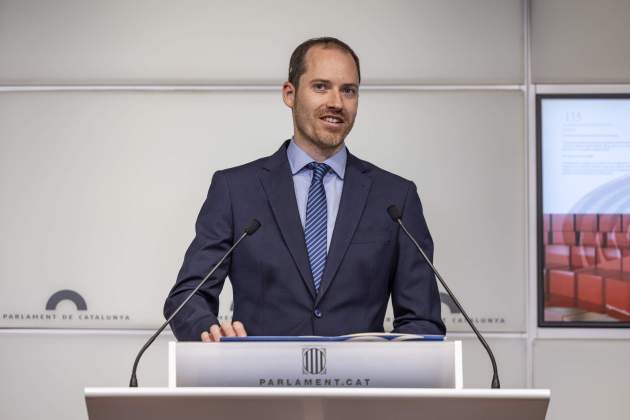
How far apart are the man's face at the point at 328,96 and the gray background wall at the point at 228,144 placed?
1.29m

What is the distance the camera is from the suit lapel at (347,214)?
2.62m

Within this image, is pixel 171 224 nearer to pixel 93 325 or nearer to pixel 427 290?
pixel 93 325

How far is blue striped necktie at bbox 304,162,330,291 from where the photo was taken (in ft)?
8.71

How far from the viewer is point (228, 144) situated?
4.09 m

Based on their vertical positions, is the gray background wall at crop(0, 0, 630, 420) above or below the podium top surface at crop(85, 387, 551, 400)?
above

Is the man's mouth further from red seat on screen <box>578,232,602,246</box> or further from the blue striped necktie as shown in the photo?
red seat on screen <box>578,232,602,246</box>

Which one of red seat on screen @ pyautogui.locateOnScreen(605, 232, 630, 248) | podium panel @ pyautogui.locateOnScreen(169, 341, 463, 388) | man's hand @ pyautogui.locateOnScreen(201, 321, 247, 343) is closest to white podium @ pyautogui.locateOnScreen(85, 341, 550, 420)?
podium panel @ pyautogui.locateOnScreen(169, 341, 463, 388)

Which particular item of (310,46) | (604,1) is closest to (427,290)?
(310,46)

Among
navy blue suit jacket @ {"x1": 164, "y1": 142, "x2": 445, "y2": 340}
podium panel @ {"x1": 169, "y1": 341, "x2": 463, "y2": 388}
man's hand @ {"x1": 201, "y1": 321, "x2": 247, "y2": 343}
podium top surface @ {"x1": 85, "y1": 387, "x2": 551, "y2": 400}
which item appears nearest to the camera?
podium top surface @ {"x1": 85, "y1": 387, "x2": 551, "y2": 400}

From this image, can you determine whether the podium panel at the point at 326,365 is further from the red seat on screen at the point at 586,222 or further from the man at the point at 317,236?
the red seat on screen at the point at 586,222

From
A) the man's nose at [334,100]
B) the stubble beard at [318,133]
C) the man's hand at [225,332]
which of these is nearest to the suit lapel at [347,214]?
the stubble beard at [318,133]

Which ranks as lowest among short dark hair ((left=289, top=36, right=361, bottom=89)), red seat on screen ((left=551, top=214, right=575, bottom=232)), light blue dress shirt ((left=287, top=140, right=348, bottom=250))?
red seat on screen ((left=551, top=214, right=575, bottom=232))

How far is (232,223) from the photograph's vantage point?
2.72m

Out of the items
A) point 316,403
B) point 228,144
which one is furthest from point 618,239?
point 316,403
